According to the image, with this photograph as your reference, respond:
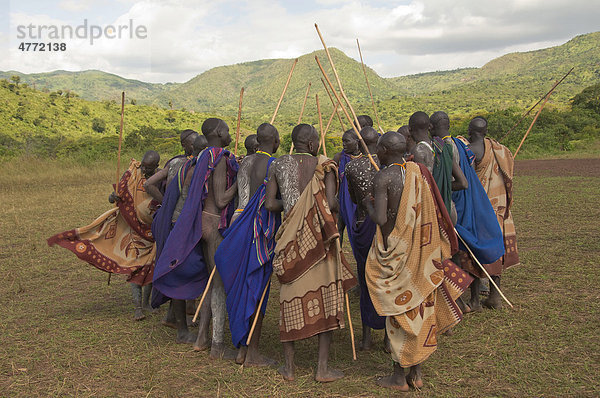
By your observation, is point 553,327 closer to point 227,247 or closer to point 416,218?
point 416,218

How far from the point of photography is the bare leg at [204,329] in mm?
4398

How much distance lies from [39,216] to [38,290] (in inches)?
240

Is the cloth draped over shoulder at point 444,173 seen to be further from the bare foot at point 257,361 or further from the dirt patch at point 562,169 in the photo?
the dirt patch at point 562,169

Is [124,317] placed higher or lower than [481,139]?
lower

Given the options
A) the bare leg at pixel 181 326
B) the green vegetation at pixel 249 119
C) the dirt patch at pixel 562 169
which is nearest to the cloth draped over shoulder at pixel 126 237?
the bare leg at pixel 181 326

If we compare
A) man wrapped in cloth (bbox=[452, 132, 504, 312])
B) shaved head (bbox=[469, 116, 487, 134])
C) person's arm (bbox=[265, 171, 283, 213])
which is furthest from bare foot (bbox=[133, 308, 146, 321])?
shaved head (bbox=[469, 116, 487, 134])

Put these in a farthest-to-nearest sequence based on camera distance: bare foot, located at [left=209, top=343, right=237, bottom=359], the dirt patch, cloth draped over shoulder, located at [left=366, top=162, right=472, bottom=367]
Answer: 1. the dirt patch
2. bare foot, located at [left=209, top=343, right=237, bottom=359]
3. cloth draped over shoulder, located at [left=366, top=162, right=472, bottom=367]

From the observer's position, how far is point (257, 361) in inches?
159

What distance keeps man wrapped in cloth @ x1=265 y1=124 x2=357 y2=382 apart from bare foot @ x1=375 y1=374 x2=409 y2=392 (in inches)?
13.5

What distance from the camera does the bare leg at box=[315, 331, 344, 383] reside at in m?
3.69

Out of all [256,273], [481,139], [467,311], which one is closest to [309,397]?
[256,273]

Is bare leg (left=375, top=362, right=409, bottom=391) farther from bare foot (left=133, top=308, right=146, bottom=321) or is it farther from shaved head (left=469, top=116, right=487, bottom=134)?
shaved head (left=469, top=116, right=487, bottom=134)

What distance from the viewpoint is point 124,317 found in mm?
5285

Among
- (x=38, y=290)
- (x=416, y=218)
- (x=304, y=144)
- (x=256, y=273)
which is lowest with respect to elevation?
(x=38, y=290)
